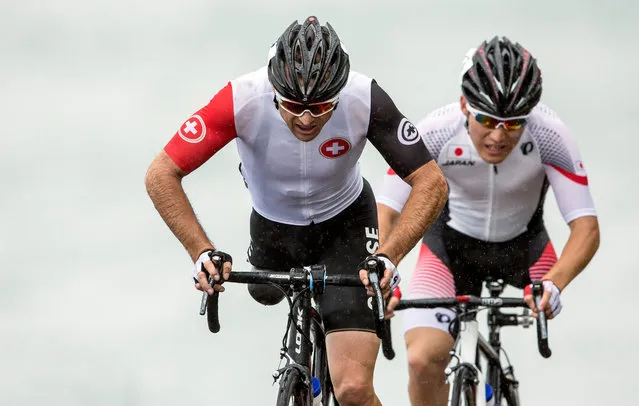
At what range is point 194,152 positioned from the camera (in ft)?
22.1

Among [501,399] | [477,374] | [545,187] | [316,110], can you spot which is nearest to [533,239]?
[545,187]

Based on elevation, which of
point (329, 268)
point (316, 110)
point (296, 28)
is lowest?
point (329, 268)

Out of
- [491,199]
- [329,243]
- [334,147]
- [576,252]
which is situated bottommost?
[329,243]

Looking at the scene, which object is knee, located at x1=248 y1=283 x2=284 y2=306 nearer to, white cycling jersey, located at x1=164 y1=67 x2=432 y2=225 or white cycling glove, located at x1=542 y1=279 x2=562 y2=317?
white cycling jersey, located at x1=164 y1=67 x2=432 y2=225

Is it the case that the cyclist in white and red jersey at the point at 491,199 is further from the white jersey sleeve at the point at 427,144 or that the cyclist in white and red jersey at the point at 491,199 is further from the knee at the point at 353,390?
the knee at the point at 353,390

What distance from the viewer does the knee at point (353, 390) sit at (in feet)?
22.1

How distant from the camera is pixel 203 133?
6766mm

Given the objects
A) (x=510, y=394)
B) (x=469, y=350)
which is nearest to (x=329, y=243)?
(x=469, y=350)

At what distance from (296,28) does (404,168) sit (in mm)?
839

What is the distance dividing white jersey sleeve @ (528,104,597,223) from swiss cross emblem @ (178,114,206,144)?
239 cm

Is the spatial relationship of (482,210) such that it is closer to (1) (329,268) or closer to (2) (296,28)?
(1) (329,268)

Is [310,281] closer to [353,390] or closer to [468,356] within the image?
[353,390]

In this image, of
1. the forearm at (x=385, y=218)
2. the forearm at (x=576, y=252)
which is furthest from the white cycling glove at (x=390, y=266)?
the forearm at (x=385, y=218)

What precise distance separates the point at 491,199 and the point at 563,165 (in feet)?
2.01
